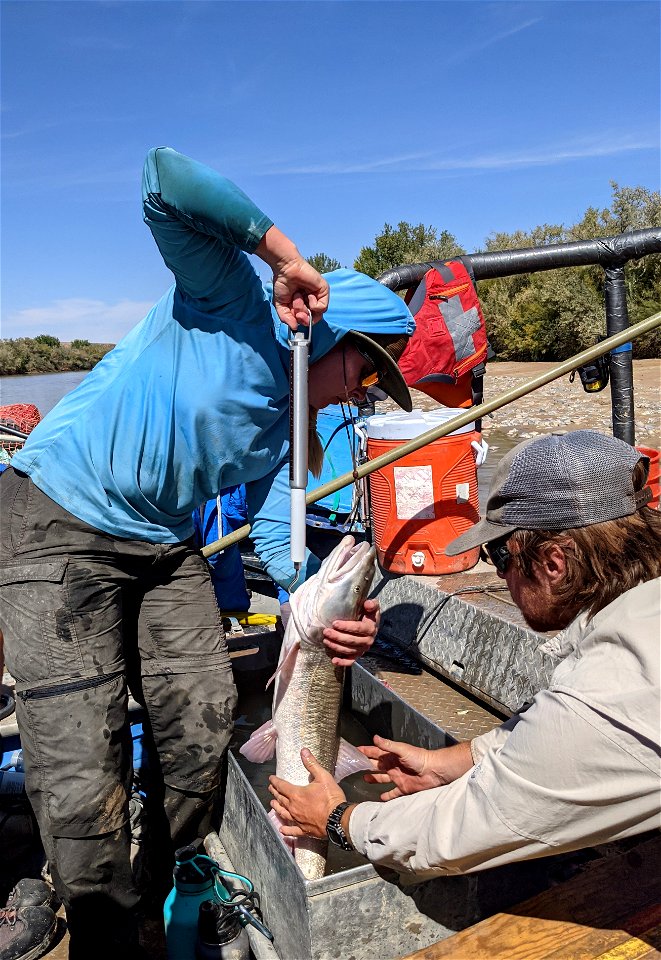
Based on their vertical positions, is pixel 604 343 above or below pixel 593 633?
above

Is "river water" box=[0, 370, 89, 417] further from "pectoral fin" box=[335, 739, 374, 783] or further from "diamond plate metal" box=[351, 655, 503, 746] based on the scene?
"pectoral fin" box=[335, 739, 374, 783]

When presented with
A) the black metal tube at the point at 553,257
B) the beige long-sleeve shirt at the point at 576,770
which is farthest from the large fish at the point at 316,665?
the black metal tube at the point at 553,257

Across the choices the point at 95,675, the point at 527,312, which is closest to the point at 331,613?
the point at 95,675

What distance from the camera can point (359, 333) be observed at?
2721mm

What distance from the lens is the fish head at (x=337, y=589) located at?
2.67 metres

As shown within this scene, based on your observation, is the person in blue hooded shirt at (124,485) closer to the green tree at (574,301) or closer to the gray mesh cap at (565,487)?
the gray mesh cap at (565,487)

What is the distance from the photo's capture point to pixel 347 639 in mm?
2648

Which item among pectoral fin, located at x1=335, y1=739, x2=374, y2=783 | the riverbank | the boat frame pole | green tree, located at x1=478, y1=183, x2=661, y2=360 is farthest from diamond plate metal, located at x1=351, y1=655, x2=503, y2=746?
green tree, located at x1=478, y1=183, x2=661, y2=360

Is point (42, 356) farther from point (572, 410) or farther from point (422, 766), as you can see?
point (422, 766)

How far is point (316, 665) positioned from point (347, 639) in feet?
0.60

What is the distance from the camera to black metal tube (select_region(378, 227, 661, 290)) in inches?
188

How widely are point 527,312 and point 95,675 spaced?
126 feet

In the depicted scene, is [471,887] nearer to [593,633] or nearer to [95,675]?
[593,633]

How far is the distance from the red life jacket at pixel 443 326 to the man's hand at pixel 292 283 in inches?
100
